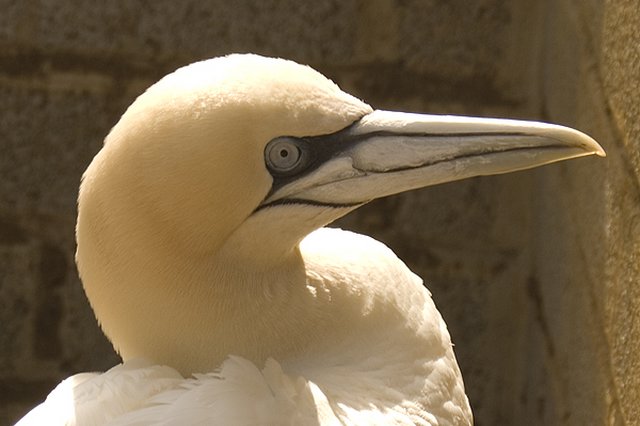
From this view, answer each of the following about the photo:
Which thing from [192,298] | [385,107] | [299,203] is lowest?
[192,298]

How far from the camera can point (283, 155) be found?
186cm

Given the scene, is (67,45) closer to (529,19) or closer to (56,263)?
(56,263)

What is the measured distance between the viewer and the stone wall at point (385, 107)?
3.31m

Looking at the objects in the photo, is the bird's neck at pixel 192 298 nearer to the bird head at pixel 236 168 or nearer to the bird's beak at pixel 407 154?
the bird head at pixel 236 168

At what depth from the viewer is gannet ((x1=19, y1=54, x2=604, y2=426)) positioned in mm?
1814

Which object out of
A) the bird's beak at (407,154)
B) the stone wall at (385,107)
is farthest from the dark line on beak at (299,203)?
the stone wall at (385,107)

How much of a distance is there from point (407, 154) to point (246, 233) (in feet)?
0.91

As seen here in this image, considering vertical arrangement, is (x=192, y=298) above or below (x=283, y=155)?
below

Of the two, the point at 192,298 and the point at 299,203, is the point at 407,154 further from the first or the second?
the point at 192,298

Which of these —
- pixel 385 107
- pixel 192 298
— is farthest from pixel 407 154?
pixel 385 107

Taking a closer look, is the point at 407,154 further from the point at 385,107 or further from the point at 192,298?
the point at 385,107

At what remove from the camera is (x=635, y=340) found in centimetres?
235

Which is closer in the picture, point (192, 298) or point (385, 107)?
point (192, 298)

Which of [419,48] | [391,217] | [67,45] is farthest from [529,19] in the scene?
[67,45]
